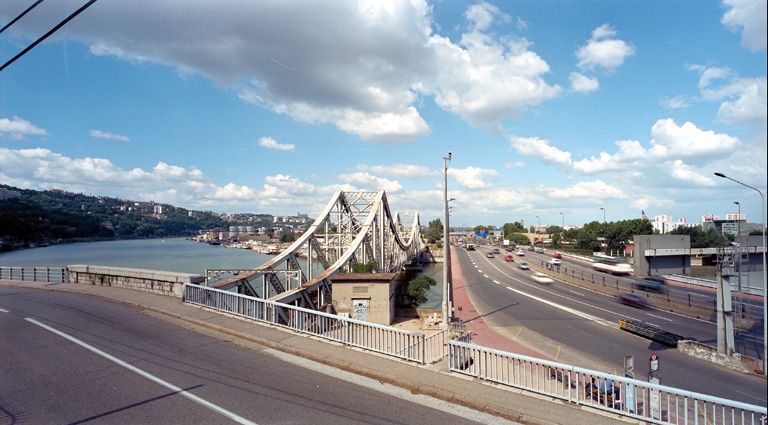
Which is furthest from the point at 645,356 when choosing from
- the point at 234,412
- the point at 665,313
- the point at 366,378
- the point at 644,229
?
the point at 644,229

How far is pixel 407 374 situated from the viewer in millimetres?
8102

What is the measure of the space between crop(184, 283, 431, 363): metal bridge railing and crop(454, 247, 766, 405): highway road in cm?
1127

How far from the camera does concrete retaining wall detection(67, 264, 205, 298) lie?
14898mm

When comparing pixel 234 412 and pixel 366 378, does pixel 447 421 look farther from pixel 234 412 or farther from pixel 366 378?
pixel 234 412

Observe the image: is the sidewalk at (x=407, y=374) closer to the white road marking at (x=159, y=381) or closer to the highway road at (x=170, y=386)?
the highway road at (x=170, y=386)

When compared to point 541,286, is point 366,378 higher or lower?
higher

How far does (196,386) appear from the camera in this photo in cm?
718

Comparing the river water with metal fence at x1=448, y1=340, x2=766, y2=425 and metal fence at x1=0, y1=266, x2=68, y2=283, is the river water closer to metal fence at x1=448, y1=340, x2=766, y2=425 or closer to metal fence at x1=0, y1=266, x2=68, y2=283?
metal fence at x1=0, y1=266, x2=68, y2=283

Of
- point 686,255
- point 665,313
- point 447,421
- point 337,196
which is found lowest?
point 665,313

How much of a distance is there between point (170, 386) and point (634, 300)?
34.6 m

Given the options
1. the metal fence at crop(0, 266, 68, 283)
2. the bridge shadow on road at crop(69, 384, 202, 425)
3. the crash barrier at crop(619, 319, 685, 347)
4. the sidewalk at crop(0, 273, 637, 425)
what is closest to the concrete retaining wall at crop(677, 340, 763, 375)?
the crash barrier at crop(619, 319, 685, 347)

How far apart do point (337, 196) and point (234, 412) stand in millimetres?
42422

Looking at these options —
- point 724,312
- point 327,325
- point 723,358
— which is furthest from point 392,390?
point 723,358

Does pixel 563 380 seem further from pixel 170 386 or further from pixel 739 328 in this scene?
pixel 739 328
